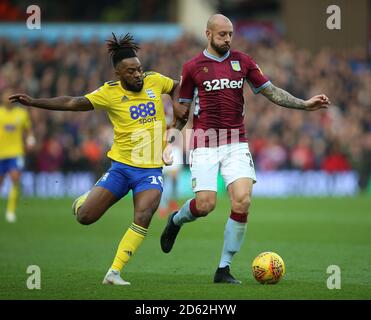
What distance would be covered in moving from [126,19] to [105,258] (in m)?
21.5

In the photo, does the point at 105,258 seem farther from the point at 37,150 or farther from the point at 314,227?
the point at 37,150

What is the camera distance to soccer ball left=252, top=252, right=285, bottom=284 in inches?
416

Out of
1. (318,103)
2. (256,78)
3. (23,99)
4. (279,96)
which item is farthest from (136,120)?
(318,103)

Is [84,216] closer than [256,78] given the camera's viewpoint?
Yes

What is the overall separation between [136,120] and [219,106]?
3.27ft

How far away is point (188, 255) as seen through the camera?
14102 mm

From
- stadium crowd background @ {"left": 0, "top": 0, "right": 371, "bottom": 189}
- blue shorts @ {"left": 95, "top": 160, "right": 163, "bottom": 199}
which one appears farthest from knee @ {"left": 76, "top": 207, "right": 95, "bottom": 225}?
stadium crowd background @ {"left": 0, "top": 0, "right": 371, "bottom": 189}

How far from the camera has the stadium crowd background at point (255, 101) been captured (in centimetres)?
2838

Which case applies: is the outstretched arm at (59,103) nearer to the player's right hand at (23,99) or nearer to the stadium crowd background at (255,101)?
the player's right hand at (23,99)

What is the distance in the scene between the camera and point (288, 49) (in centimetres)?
3244

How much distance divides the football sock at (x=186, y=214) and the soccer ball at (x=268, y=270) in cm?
108

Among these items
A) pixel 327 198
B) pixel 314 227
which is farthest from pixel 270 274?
pixel 327 198

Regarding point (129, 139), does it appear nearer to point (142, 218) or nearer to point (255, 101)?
point (142, 218)

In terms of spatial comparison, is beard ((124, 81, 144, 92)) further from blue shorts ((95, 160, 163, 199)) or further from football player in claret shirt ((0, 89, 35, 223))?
football player in claret shirt ((0, 89, 35, 223))
